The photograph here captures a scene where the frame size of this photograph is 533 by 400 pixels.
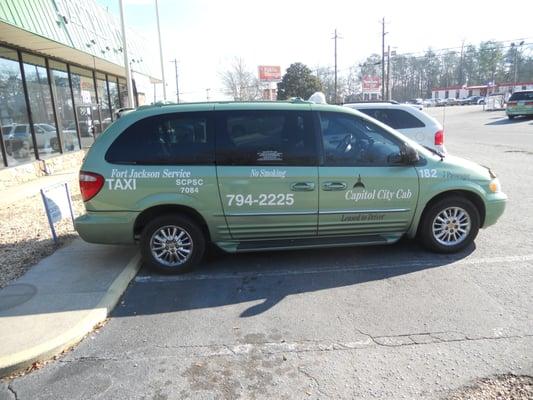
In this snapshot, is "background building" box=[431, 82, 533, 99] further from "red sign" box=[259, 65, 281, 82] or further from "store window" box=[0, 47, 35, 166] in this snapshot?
"store window" box=[0, 47, 35, 166]

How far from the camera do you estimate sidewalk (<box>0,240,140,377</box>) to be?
3.25 m

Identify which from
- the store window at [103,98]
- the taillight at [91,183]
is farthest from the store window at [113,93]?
the taillight at [91,183]

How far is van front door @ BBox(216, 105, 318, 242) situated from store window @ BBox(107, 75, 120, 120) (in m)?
15.5

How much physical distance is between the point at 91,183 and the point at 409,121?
6614mm

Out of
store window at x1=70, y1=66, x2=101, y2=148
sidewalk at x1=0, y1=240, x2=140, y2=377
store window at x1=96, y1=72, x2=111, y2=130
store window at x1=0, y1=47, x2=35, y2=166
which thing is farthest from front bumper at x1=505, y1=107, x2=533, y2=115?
sidewalk at x1=0, y1=240, x2=140, y2=377

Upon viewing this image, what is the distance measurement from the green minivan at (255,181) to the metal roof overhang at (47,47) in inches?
215

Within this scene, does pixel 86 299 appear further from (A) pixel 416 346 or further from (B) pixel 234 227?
(A) pixel 416 346

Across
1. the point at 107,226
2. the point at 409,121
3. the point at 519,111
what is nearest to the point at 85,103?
the point at 409,121

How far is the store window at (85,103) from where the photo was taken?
1459 centimetres

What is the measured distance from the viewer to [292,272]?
470 cm

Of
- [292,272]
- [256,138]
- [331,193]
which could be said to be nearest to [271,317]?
[292,272]

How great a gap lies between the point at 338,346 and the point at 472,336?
1.11 meters

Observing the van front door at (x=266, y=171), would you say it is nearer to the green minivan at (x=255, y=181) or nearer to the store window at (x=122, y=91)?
the green minivan at (x=255, y=181)

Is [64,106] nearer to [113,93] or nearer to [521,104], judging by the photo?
[113,93]
